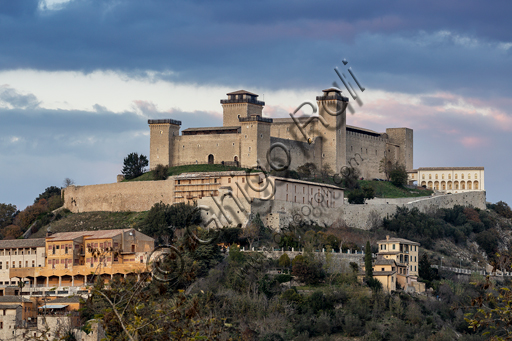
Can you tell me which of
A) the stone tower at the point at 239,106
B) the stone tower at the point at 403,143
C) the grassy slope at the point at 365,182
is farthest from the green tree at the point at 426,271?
the stone tower at the point at 403,143

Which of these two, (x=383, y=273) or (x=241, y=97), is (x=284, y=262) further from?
(x=241, y=97)

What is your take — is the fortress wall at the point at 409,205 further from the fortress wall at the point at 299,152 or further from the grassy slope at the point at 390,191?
the fortress wall at the point at 299,152

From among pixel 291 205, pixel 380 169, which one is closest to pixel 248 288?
pixel 291 205

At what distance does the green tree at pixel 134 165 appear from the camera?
227ft

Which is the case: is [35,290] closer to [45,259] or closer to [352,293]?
[45,259]

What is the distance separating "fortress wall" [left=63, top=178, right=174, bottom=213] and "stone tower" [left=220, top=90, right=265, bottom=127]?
13.8 metres

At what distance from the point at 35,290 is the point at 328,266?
17.1 metres

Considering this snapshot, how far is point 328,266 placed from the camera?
157 ft

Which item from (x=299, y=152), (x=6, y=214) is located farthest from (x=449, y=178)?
(x=6, y=214)

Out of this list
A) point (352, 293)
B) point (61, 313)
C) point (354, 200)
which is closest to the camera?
point (61, 313)

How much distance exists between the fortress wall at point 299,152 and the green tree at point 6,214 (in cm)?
2201

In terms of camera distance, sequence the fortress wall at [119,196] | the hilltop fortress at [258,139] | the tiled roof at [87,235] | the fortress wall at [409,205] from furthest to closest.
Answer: the hilltop fortress at [258,139], the fortress wall at [409,205], the fortress wall at [119,196], the tiled roof at [87,235]

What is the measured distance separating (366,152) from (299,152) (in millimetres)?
9731

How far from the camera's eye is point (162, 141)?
7025 centimetres
